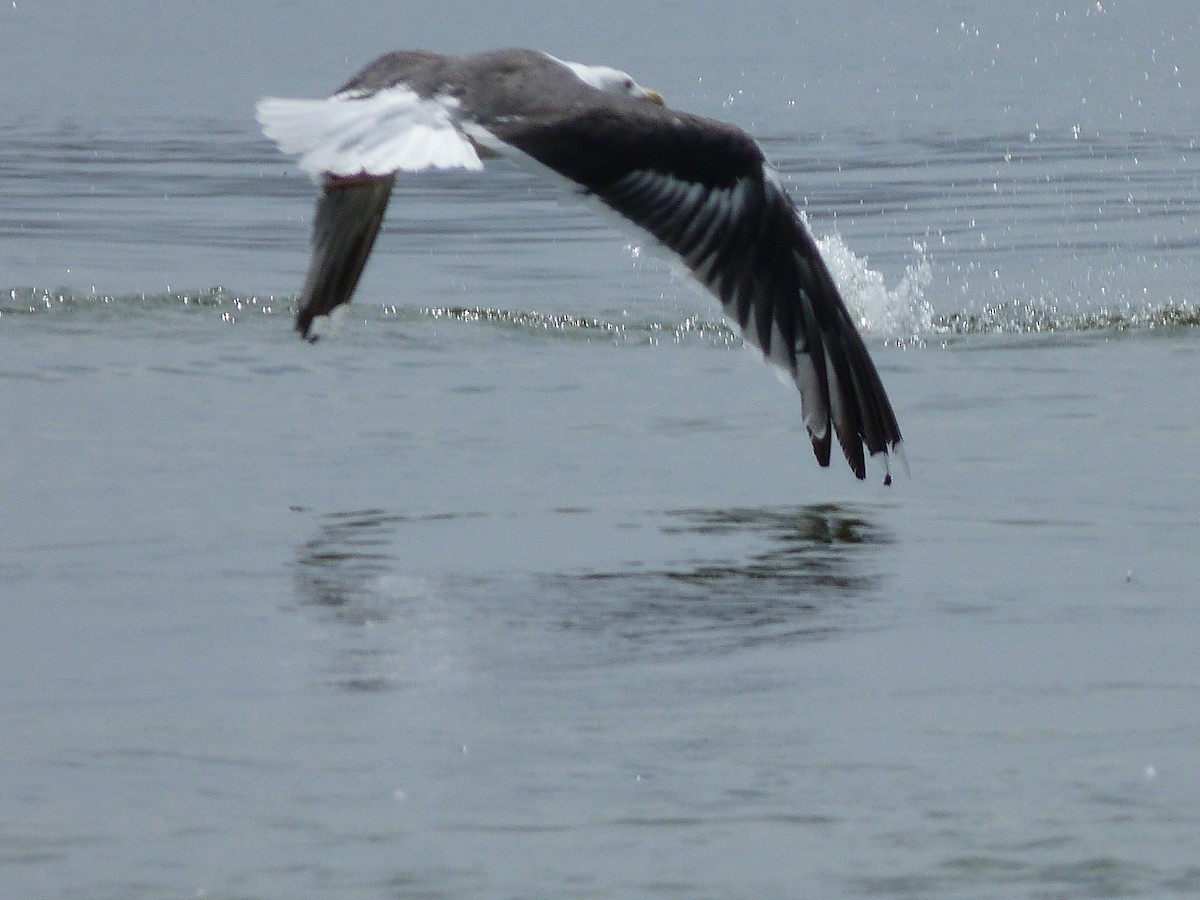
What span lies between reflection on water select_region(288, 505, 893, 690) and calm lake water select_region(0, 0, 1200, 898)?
0.05ft

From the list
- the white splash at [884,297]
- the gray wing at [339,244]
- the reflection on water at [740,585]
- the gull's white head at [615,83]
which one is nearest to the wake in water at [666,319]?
the white splash at [884,297]

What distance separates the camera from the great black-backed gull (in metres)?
6.25

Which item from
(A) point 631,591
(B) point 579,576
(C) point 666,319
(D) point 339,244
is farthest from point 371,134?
(C) point 666,319

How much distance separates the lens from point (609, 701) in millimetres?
4645

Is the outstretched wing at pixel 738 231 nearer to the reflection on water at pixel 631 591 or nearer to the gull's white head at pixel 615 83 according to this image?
the reflection on water at pixel 631 591

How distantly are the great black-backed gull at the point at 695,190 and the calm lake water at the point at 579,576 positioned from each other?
35 centimetres

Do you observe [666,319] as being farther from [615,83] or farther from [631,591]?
[631,591]

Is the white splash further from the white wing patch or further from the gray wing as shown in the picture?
the white wing patch

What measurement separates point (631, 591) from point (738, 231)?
1.26 meters

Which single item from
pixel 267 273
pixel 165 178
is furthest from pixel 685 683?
pixel 165 178

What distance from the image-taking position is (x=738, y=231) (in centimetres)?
645

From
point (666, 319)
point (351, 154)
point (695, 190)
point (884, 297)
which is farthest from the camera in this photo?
point (884, 297)

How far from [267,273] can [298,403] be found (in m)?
3.29

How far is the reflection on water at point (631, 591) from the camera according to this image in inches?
201
